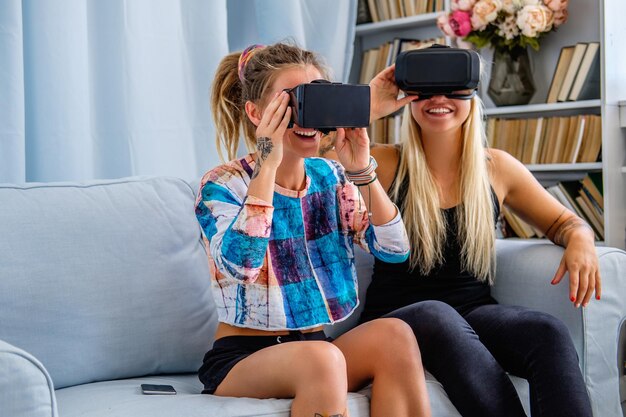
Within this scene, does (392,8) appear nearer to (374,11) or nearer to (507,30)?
(374,11)

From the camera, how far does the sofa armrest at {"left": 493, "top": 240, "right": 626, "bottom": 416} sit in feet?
4.77

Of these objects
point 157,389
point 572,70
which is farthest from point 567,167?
point 157,389

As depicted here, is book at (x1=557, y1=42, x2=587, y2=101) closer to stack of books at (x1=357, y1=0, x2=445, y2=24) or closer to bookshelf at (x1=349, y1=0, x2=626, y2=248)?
bookshelf at (x1=349, y1=0, x2=626, y2=248)

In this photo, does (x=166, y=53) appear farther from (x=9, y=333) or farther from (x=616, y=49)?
(x=616, y=49)

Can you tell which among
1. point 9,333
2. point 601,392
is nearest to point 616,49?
point 601,392

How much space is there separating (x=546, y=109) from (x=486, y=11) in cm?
38

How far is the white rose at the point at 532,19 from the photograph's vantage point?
7.73 ft

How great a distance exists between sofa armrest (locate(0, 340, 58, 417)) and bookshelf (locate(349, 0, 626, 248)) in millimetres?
1867

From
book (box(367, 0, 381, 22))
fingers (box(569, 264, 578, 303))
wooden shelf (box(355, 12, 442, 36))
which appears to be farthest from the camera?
book (box(367, 0, 381, 22))

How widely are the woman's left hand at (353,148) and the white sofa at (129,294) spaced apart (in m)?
0.38

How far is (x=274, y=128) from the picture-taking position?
1.20 m

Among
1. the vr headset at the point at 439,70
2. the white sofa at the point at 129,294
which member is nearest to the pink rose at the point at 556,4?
the white sofa at the point at 129,294

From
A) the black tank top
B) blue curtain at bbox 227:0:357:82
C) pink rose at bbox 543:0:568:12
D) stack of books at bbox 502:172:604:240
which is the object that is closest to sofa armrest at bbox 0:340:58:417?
the black tank top

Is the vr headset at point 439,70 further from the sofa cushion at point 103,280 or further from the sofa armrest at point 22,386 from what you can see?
the sofa armrest at point 22,386
